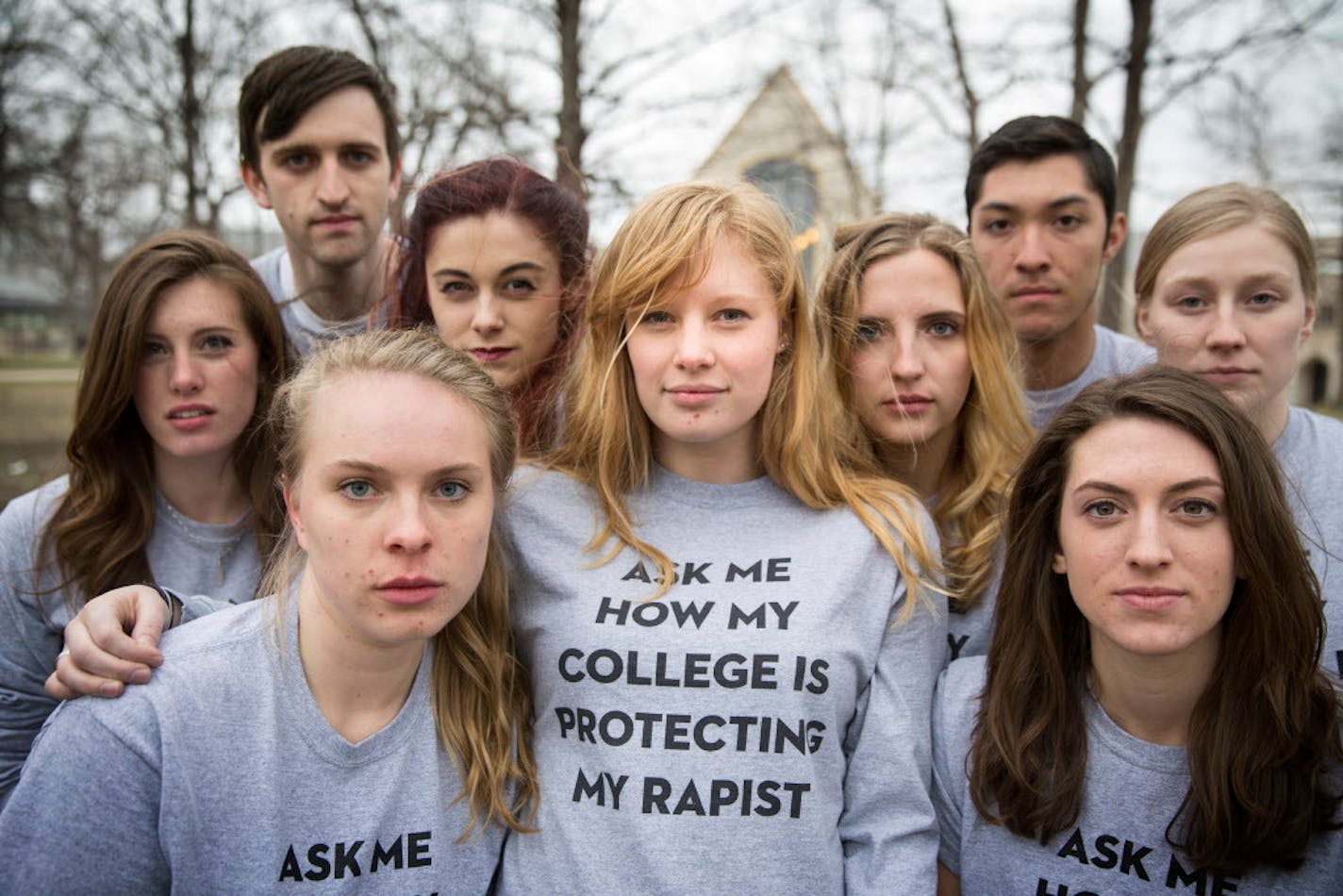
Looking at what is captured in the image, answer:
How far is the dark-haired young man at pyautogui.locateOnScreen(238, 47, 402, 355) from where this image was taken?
12.4 feet

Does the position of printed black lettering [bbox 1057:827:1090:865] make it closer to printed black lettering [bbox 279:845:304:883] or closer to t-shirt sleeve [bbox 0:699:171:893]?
printed black lettering [bbox 279:845:304:883]

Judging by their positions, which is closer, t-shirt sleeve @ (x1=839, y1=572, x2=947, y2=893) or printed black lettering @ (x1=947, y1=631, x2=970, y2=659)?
t-shirt sleeve @ (x1=839, y1=572, x2=947, y2=893)

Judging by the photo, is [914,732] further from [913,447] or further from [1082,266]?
[1082,266]

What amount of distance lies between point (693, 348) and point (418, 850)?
134 centimetres

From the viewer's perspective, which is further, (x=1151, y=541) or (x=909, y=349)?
(x=909, y=349)

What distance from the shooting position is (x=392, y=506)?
210 cm

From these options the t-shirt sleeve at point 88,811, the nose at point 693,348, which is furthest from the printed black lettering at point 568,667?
the t-shirt sleeve at point 88,811

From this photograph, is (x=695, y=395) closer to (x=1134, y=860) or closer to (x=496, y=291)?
(x=496, y=291)

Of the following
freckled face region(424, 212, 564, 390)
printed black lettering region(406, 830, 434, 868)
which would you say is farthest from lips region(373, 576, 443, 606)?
freckled face region(424, 212, 564, 390)

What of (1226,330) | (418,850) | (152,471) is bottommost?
(418,850)

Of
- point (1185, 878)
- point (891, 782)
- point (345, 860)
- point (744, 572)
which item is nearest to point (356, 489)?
point (345, 860)

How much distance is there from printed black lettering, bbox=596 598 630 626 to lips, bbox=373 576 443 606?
0.47 meters

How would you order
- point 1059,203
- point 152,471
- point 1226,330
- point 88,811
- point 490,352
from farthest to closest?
point 1059,203 → point 490,352 → point 152,471 → point 1226,330 → point 88,811

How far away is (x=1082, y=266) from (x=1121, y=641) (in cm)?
209
